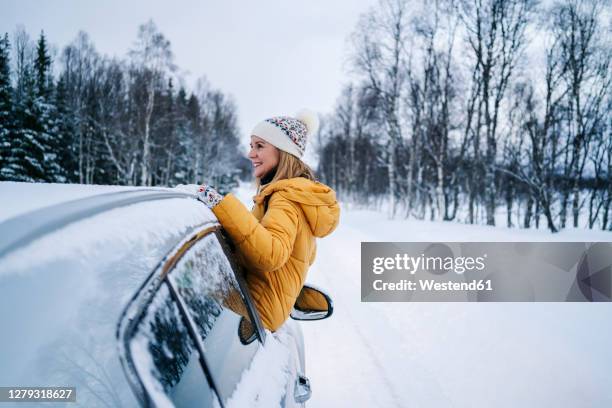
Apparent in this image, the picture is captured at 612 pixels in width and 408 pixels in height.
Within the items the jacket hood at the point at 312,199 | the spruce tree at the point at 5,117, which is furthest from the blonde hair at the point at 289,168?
the spruce tree at the point at 5,117

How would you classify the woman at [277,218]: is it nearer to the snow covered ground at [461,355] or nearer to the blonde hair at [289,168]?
the blonde hair at [289,168]

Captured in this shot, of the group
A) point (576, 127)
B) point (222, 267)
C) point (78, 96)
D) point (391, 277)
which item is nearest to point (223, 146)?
point (78, 96)

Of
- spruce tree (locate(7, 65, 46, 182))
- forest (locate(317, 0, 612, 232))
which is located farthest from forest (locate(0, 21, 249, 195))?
forest (locate(317, 0, 612, 232))

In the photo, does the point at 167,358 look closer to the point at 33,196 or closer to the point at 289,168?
the point at 33,196

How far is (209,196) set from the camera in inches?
52.4

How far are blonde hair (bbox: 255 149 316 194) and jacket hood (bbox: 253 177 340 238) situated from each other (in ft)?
0.66

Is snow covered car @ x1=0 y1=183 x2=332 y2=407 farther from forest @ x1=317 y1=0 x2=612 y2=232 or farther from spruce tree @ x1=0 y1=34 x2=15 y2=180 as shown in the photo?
spruce tree @ x1=0 y1=34 x2=15 y2=180

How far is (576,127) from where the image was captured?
15.3 meters

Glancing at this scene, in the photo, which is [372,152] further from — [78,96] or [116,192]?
[116,192]

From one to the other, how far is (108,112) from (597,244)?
2503 centimetres

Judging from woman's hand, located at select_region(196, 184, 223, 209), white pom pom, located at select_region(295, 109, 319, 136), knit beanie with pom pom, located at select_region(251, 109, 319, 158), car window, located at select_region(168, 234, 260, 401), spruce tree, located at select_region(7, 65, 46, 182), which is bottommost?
car window, located at select_region(168, 234, 260, 401)

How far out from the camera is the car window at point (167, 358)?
24.9 inches

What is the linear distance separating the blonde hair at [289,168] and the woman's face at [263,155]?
0.11 feet

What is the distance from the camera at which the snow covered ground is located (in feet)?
9.20
